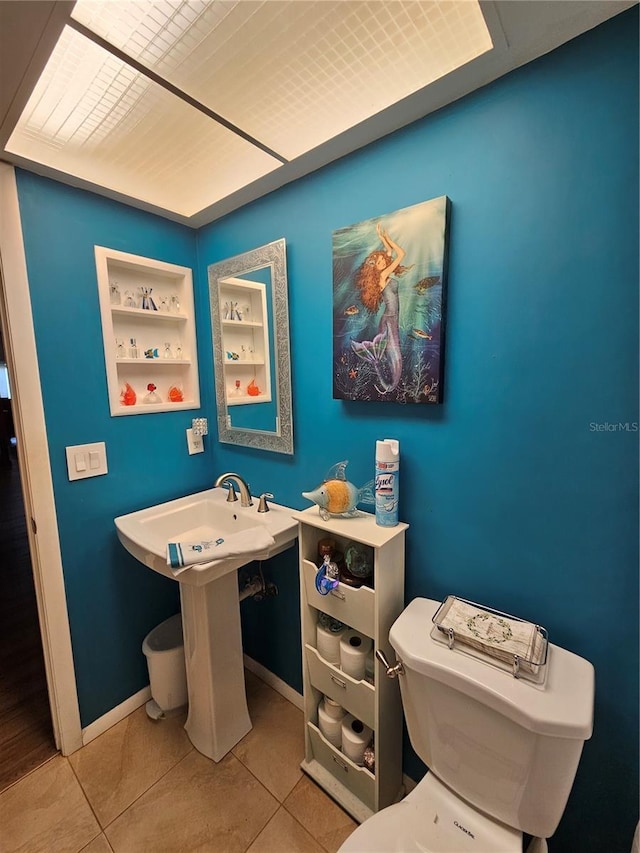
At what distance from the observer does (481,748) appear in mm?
849

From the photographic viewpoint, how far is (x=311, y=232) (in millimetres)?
1304

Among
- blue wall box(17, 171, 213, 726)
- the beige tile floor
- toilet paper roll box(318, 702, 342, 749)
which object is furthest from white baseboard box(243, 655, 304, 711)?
blue wall box(17, 171, 213, 726)

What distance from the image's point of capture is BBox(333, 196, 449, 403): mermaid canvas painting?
39.9 inches

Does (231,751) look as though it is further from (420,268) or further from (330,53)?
(330,53)

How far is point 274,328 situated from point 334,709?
1.45 metres

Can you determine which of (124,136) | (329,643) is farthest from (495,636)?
(124,136)

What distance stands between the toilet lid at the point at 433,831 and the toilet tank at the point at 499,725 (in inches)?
1.3

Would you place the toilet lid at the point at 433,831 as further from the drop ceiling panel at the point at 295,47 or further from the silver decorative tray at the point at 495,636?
the drop ceiling panel at the point at 295,47

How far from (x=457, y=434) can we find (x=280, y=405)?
0.72 metres

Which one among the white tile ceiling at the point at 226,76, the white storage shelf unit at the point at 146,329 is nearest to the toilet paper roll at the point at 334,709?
the white storage shelf unit at the point at 146,329

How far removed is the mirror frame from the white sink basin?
0.29 m

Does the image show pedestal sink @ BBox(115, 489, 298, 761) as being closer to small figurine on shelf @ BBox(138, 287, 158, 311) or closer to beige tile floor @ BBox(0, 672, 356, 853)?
beige tile floor @ BBox(0, 672, 356, 853)

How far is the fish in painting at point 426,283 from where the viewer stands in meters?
1.01

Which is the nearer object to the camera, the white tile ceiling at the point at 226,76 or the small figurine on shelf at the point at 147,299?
the white tile ceiling at the point at 226,76
